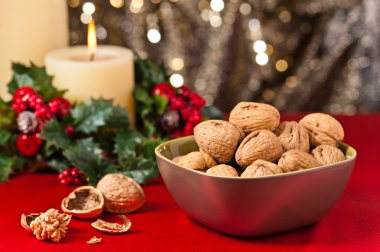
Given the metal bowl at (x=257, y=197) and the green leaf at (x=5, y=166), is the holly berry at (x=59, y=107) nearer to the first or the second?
the green leaf at (x=5, y=166)

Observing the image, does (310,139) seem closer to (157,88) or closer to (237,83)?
(157,88)

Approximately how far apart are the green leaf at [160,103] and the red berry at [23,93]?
0.48 ft

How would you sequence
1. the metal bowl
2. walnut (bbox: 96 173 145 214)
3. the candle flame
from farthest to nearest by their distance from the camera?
the candle flame → walnut (bbox: 96 173 145 214) → the metal bowl

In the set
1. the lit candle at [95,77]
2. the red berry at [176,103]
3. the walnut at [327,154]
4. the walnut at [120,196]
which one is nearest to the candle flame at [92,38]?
the lit candle at [95,77]

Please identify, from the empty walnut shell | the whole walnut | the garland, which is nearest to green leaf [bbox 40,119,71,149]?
the garland

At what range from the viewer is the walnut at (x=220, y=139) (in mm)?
649

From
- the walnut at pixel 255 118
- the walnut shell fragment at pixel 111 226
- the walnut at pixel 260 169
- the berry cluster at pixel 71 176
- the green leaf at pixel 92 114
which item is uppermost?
the walnut at pixel 255 118

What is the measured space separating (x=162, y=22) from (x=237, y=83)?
7.4 inches

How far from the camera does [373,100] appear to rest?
1.46m

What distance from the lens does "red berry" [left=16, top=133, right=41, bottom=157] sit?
0.85 meters

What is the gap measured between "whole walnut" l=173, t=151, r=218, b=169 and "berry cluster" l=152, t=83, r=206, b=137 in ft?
0.73

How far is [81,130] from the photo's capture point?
33.3 inches

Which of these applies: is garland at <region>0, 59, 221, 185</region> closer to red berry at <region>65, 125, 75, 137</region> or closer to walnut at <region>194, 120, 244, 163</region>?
red berry at <region>65, 125, 75, 137</region>

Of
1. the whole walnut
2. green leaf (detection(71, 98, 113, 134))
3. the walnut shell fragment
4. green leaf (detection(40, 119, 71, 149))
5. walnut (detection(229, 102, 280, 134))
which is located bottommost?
the walnut shell fragment
